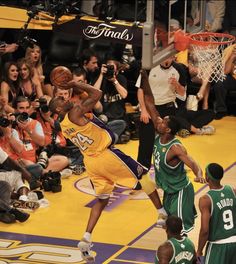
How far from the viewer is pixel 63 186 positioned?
1235 cm

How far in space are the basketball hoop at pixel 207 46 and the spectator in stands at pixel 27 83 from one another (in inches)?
129

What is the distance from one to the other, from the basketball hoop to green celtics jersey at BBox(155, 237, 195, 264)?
3.26m

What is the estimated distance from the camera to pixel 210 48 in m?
11.0

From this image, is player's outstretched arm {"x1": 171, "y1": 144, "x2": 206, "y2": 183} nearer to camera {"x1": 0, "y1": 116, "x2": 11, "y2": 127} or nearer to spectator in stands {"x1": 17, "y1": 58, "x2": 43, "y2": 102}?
camera {"x1": 0, "y1": 116, "x2": 11, "y2": 127}

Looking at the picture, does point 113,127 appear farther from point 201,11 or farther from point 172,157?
point 172,157

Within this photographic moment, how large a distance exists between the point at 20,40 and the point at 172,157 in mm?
Result: 5208

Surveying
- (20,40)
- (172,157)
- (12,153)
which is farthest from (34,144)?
(172,157)

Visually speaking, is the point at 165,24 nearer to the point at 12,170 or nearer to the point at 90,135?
the point at 90,135

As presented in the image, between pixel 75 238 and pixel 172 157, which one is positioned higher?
pixel 172 157

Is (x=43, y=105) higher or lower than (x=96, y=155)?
lower

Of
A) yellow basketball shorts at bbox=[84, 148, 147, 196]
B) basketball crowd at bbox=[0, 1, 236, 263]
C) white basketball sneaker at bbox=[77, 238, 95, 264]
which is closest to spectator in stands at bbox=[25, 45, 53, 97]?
basketball crowd at bbox=[0, 1, 236, 263]

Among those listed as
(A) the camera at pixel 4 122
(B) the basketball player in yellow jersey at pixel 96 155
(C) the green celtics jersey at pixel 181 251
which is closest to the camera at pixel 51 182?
(A) the camera at pixel 4 122

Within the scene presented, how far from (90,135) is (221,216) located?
220 cm

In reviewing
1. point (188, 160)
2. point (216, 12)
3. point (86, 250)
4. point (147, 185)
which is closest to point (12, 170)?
point (147, 185)
